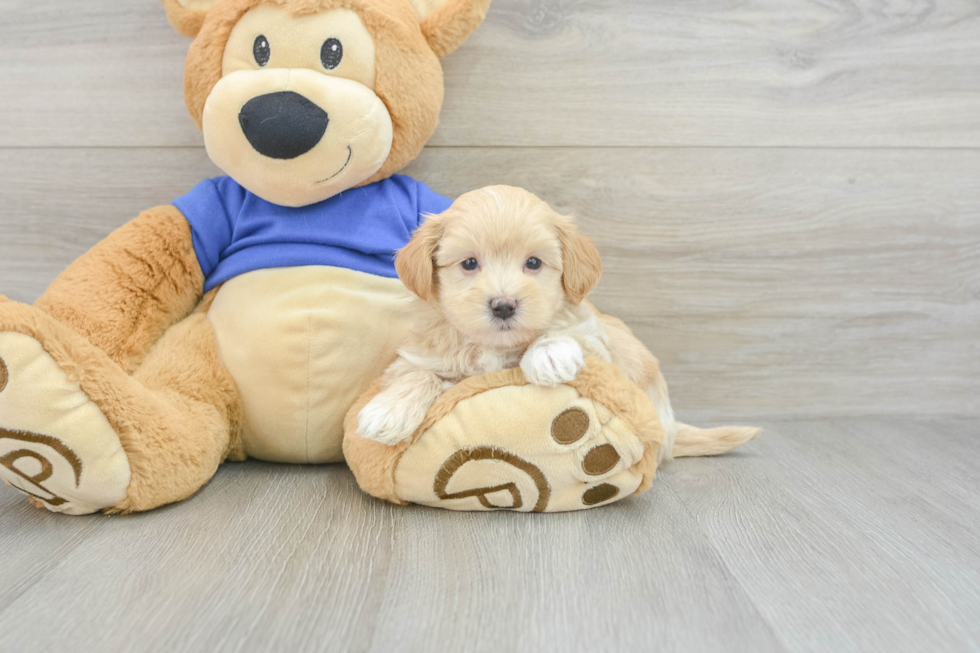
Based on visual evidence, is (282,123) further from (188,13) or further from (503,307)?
(503,307)

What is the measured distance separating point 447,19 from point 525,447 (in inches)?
29.5

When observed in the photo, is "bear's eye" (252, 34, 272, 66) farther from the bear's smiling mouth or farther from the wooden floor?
the wooden floor

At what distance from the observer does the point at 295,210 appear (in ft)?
3.96

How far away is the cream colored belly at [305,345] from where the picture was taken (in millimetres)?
1137

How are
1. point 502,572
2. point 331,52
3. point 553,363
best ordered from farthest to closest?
point 331,52
point 553,363
point 502,572

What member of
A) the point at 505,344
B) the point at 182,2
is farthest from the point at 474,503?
the point at 182,2

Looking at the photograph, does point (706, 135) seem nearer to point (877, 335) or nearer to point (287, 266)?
point (877, 335)

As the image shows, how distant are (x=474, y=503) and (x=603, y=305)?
640 millimetres

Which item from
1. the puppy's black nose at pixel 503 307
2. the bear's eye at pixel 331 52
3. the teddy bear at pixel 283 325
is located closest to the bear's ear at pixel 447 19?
the teddy bear at pixel 283 325

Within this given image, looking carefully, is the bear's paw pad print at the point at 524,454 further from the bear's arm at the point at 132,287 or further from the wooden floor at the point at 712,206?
the bear's arm at the point at 132,287

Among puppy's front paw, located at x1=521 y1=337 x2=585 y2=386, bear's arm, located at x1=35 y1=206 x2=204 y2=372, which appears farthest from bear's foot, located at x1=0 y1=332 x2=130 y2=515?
puppy's front paw, located at x1=521 y1=337 x2=585 y2=386

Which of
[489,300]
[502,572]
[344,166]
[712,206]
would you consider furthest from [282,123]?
[712,206]

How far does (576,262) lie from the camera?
1.00 meters

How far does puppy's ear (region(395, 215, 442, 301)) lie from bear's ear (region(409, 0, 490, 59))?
39cm
